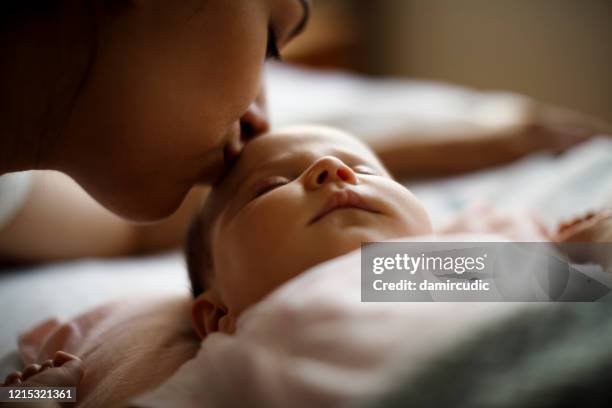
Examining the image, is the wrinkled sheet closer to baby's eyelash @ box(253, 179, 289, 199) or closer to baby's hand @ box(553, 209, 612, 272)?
baby's eyelash @ box(253, 179, 289, 199)

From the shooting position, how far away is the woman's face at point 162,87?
25.8 inches

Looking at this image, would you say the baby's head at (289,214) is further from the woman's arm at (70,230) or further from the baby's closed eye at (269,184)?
the woman's arm at (70,230)

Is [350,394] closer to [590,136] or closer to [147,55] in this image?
[147,55]

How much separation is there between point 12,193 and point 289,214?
570mm

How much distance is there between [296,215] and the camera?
64 cm

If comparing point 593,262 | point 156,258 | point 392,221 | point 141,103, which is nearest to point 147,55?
point 141,103

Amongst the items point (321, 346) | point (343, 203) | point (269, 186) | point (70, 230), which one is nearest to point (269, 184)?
point (269, 186)

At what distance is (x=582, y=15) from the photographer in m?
2.38

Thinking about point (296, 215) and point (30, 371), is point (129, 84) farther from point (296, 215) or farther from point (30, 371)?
point (30, 371)

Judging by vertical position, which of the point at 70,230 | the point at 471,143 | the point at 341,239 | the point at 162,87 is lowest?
the point at 70,230

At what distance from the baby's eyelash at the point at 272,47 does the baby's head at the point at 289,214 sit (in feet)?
0.34

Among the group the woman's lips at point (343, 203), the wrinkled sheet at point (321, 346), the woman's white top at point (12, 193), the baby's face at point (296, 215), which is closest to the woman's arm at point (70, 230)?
the woman's white top at point (12, 193)

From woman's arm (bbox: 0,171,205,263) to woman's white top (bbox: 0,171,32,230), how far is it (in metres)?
0.03

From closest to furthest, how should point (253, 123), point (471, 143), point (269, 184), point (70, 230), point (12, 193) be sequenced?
point (269, 184) → point (253, 123) → point (12, 193) → point (70, 230) → point (471, 143)
